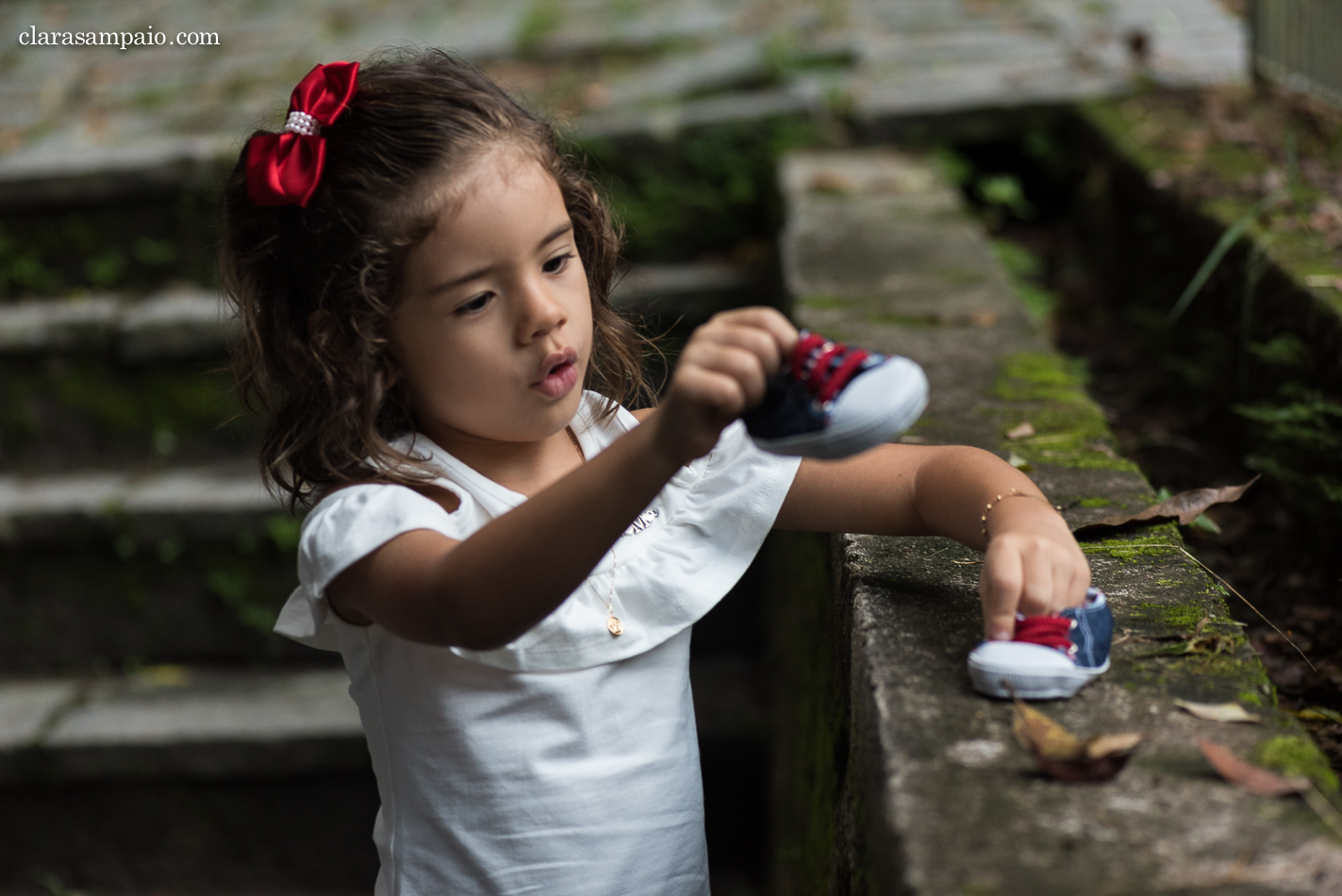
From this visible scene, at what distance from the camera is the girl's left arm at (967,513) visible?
1.20m

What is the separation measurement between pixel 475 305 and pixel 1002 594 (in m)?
0.66

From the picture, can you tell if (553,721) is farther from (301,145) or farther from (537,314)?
(301,145)

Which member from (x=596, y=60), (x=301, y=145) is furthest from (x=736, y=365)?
(x=596, y=60)

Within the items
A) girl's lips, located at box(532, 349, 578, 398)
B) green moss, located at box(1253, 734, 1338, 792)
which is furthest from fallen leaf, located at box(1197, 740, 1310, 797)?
girl's lips, located at box(532, 349, 578, 398)

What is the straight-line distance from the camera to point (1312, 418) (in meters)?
1.93

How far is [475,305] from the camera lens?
52.2 inches

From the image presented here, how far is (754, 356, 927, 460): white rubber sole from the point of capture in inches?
40.0

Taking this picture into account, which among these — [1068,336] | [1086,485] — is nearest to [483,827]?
[1086,485]

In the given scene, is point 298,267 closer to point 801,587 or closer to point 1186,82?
point 801,587

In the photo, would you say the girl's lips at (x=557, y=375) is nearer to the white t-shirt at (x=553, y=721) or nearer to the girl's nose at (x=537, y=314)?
the girl's nose at (x=537, y=314)

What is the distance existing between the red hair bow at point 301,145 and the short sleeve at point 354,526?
→ 1.25 ft

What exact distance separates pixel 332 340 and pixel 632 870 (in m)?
0.76

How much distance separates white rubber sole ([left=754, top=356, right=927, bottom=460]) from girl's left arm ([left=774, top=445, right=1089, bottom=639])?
0.89 feet

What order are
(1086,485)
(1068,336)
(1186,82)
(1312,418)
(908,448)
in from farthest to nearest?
(1186,82)
(1068,336)
(1312,418)
(1086,485)
(908,448)
